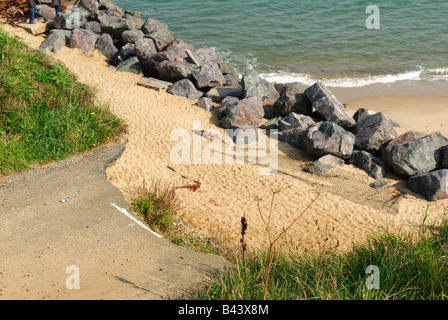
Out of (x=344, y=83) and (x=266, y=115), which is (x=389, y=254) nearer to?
(x=266, y=115)

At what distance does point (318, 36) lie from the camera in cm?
2072

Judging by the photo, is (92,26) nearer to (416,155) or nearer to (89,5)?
(89,5)

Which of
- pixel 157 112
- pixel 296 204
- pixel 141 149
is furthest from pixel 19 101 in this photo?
pixel 296 204

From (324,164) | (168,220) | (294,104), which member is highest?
(294,104)

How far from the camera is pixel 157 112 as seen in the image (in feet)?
40.2

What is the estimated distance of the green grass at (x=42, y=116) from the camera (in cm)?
818

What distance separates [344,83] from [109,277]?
1344 centimetres

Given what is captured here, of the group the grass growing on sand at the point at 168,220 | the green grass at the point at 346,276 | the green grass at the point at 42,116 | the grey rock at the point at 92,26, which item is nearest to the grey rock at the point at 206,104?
the green grass at the point at 42,116

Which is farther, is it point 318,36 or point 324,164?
point 318,36

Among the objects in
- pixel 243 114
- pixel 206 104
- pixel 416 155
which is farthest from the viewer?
pixel 206 104

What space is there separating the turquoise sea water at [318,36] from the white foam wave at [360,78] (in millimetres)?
38

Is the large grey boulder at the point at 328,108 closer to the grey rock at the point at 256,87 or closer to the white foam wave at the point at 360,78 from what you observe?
the grey rock at the point at 256,87

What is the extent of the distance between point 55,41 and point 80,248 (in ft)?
38.9

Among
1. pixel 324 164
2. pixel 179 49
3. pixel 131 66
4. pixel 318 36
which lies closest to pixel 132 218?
pixel 324 164
